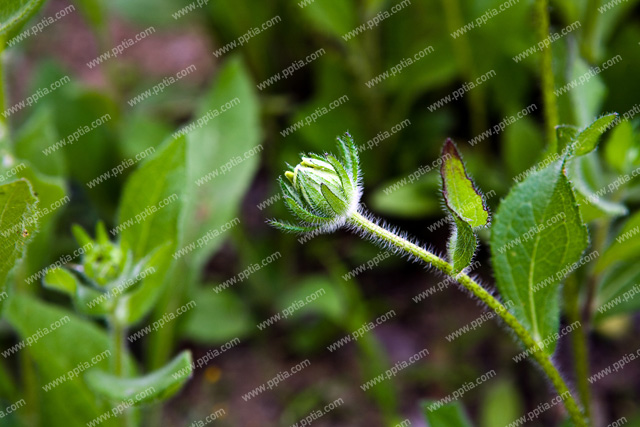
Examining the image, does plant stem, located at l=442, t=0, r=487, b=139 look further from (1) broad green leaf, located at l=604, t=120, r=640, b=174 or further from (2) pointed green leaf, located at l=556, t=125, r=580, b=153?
(2) pointed green leaf, located at l=556, t=125, r=580, b=153

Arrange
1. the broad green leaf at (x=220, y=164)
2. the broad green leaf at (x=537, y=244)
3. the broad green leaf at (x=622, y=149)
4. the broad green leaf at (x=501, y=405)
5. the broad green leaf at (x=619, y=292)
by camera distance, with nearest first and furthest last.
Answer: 1. the broad green leaf at (x=537, y=244)
2. the broad green leaf at (x=622, y=149)
3. the broad green leaf at (x=619, y=292)
4. the broad green leaf at (x=501, y=405)
5. the broad green leaf at (x=220, y=164)

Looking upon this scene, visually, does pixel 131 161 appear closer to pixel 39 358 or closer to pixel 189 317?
pixel 189 317

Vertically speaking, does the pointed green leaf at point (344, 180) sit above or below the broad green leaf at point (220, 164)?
below

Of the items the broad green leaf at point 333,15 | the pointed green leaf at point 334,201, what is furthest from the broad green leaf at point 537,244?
the broad green leaf at point 333,15

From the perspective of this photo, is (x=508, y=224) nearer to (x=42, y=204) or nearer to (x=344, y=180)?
(x=344, y=180)

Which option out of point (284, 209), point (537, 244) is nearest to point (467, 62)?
point (284, 209)

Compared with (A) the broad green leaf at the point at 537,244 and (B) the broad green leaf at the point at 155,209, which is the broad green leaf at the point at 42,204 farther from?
(A) the broad green leaf at the point at 537,244

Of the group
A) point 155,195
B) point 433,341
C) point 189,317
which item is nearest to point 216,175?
point 189,317
